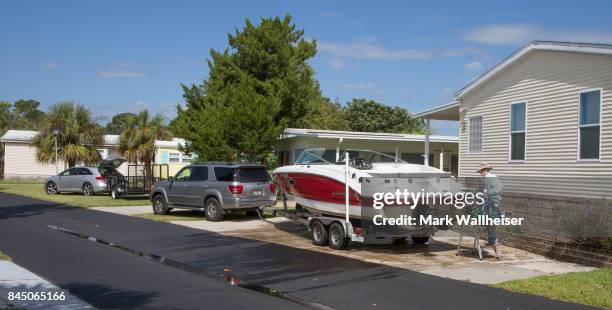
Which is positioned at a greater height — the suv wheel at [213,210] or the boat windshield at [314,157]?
the boat windshield at [314,157]

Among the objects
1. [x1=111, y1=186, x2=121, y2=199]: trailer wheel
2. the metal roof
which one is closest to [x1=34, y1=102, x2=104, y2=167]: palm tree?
[x1=111, y1=186, x2=121, y2=199]: trailer wheel

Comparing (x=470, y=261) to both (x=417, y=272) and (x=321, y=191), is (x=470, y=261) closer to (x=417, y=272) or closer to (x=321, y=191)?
(x=417, y=272)

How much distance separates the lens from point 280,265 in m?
10.9

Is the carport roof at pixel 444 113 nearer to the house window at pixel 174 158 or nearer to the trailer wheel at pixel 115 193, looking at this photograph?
the trailer wheel at pixel 115 193

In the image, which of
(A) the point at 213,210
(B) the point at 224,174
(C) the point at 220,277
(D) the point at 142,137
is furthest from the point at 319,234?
(D) the point at 142,137

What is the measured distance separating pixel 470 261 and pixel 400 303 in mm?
3791

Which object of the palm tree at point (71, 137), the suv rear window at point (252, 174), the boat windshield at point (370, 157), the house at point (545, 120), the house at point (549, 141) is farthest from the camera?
the palm tree at point (71, 137)

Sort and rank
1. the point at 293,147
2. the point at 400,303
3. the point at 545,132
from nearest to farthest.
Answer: the point at 400,303
the point at 545,132
the point at 293,147

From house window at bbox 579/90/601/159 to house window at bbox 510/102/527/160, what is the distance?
1987mm

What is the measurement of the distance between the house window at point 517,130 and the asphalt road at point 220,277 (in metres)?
7.29

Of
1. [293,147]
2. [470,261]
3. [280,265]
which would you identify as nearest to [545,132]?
[470,261]

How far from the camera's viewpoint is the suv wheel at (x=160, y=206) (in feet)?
68.2

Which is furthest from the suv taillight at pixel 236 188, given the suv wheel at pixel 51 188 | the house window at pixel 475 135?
the suv wheel at pixel 51 188

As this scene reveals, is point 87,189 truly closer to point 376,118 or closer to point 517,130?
point 517,130
